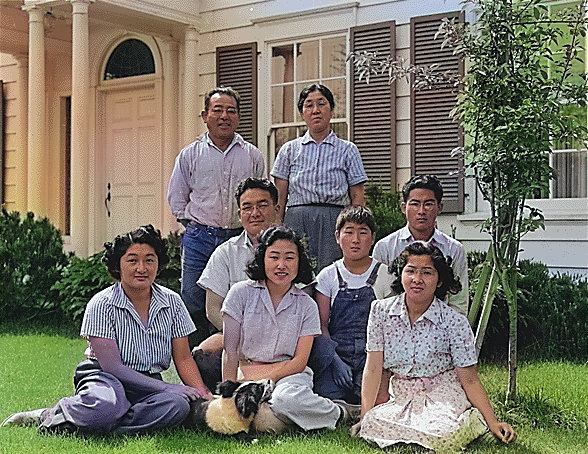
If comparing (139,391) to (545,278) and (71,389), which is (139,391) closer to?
(71,389)

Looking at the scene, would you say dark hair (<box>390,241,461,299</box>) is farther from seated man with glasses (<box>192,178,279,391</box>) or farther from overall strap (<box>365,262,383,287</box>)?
seated man with glasses (<box>192,178,279,391</box>)

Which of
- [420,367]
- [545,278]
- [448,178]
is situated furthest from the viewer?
[448,178]

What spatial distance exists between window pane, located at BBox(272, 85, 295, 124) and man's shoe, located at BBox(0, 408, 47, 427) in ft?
14.8

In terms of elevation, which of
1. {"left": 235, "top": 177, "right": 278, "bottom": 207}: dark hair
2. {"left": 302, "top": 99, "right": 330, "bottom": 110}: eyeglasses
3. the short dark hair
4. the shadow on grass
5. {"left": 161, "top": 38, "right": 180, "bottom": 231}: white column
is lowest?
the shadow on grass

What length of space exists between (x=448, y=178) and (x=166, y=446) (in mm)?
3900

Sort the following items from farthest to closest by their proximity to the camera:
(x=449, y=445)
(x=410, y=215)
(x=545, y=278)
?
(x=545, y=278), (x=410, y=215), (x=449, y=445)

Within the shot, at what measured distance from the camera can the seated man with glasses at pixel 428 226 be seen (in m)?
3.96

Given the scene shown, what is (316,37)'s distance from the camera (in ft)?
25.0

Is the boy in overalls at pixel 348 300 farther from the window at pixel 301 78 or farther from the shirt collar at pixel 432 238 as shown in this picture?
the window at pixel 301 78

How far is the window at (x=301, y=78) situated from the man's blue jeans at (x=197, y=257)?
3172mm

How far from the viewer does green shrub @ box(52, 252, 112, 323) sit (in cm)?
673

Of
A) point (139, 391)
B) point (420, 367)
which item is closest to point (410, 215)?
point (420, 367)

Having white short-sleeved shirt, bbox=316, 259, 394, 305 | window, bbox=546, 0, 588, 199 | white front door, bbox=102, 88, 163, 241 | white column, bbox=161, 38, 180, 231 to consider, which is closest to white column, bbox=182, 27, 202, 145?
white column, bbox=161, 38, 180, 231

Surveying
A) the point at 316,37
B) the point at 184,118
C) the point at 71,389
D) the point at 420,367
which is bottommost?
the point at 71,389
